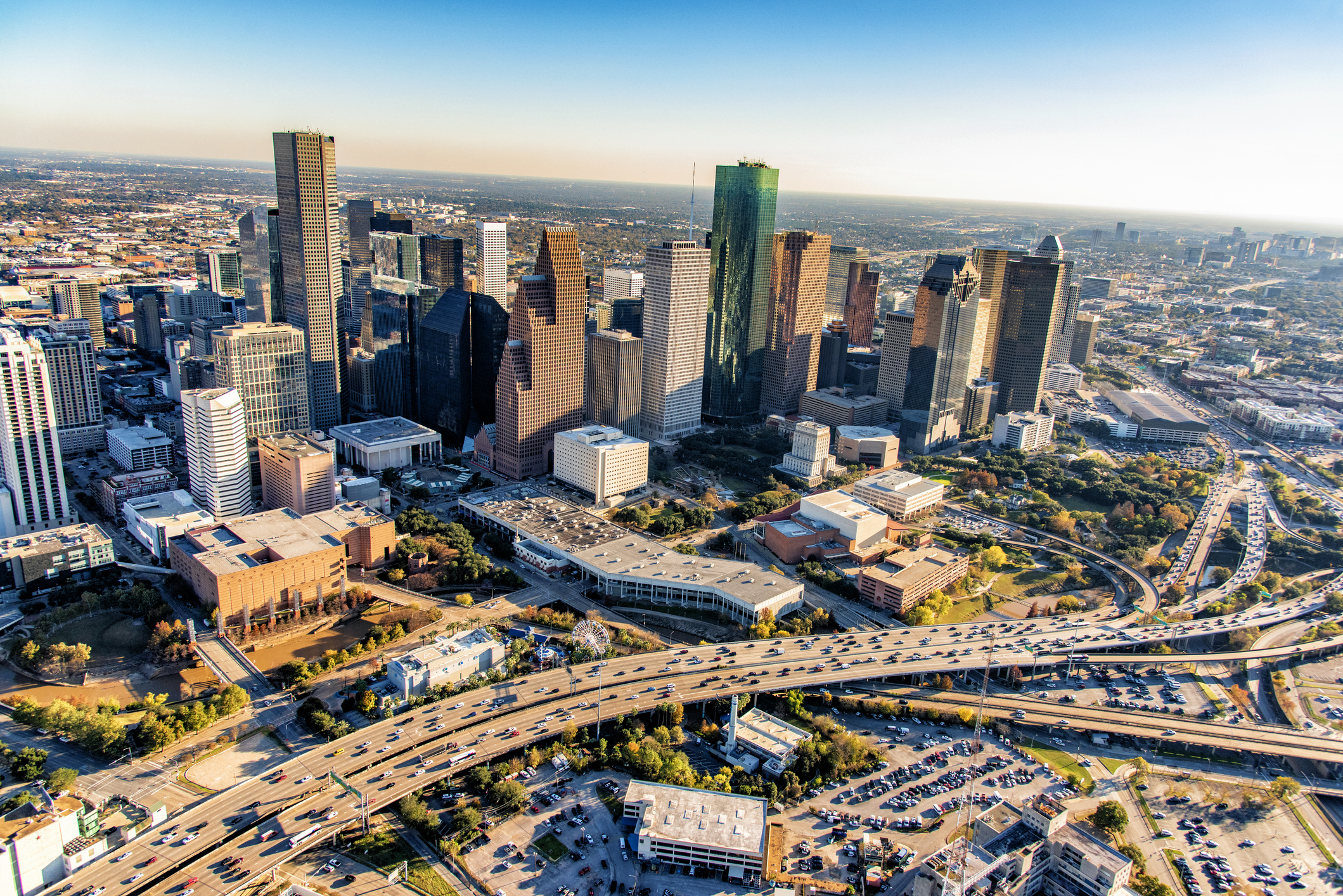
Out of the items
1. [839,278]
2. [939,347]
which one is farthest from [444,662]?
[839,278]

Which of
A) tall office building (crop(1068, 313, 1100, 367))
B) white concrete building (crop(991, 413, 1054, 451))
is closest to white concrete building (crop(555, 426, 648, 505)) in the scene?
white concrete building (crop(991, 413, 1054, 451))

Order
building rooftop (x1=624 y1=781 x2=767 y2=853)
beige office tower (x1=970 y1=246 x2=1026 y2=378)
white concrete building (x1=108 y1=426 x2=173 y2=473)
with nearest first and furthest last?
building rooftop (x1=624 y1=781 x2=767 y2=853) → white concrete building (x1=108 y1=426 x2=173 y2=473) → beige office tower (x1=970 y1=246 x2=1026 y2=378)

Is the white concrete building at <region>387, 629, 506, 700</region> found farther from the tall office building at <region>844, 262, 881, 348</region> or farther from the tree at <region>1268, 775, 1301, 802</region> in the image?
the tall office building at <region>844, 262, 881, 348</region>

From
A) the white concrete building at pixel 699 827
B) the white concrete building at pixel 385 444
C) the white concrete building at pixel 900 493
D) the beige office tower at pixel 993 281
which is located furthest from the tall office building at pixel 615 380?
the white concrete building at pixel 699 827

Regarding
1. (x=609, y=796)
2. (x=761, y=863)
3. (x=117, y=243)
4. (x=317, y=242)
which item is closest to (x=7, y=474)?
(x=317, y=242)

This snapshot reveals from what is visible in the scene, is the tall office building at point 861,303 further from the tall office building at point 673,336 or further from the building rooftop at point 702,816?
the building rooftop at point 702,816

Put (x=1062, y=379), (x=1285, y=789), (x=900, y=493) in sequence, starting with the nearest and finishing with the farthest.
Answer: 1. (x=1285, y=789)
2. (x=900, y=493)
3. (x=1062, y=379)

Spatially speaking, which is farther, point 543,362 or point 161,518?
point 543,362

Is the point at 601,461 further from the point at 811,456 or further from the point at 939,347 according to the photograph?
the point at 939,347
